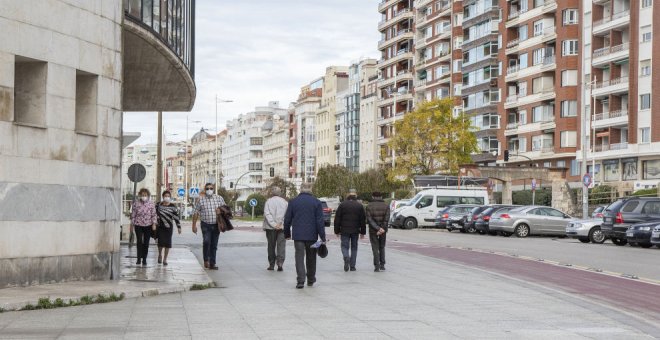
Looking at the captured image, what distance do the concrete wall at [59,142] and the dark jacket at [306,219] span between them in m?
3.49

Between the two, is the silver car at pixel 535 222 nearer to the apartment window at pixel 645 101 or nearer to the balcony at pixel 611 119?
the apartment window at pixel 645 101

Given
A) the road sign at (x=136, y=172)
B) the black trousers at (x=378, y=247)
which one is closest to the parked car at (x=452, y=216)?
the road sign at (x=136, y=172)

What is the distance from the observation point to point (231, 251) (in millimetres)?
32312

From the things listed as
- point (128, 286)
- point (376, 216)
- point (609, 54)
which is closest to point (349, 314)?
point (128, 286)

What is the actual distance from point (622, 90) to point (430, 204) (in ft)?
71.4

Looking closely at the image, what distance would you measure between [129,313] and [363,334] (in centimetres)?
376

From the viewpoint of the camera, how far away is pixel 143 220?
24562 mm

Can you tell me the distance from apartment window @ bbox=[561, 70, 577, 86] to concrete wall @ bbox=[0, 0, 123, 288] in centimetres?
6748

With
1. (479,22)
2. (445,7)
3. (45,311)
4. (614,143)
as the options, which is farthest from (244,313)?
(445,7)

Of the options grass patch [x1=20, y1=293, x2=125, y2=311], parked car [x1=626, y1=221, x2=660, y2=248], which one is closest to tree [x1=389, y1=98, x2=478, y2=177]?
parked car [x1=626, y1=221, x2=660, y2=248]

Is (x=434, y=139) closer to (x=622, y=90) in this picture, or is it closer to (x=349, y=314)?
(x=622, y=90)

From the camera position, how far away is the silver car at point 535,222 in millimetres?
46500

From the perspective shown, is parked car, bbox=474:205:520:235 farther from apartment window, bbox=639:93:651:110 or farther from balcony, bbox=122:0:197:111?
apartment window, bbox=639:93:651:110

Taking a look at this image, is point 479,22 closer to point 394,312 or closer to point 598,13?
point 598,13
